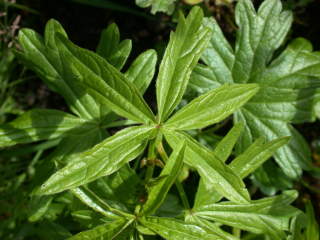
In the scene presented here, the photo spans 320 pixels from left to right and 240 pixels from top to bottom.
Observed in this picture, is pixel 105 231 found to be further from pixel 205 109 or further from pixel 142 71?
pixel 142 71

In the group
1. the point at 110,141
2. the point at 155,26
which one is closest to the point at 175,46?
the point at 110,141

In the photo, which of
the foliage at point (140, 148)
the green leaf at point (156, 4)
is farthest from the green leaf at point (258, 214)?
the green leaf at point (156, 4)

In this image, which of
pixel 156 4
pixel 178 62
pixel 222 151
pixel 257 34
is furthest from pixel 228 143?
pixel 156 4

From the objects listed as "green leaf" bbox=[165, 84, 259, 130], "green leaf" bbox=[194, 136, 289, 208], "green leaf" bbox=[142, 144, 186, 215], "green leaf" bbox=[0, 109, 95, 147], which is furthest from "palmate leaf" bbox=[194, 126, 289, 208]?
"green leaf" bbox=[0, 109, 95, 147]

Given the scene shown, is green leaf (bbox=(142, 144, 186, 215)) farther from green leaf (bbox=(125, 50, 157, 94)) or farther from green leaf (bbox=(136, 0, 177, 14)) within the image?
green leaf (bbox=(136, 0, 177, 14))

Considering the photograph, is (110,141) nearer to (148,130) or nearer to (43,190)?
(148,130)
